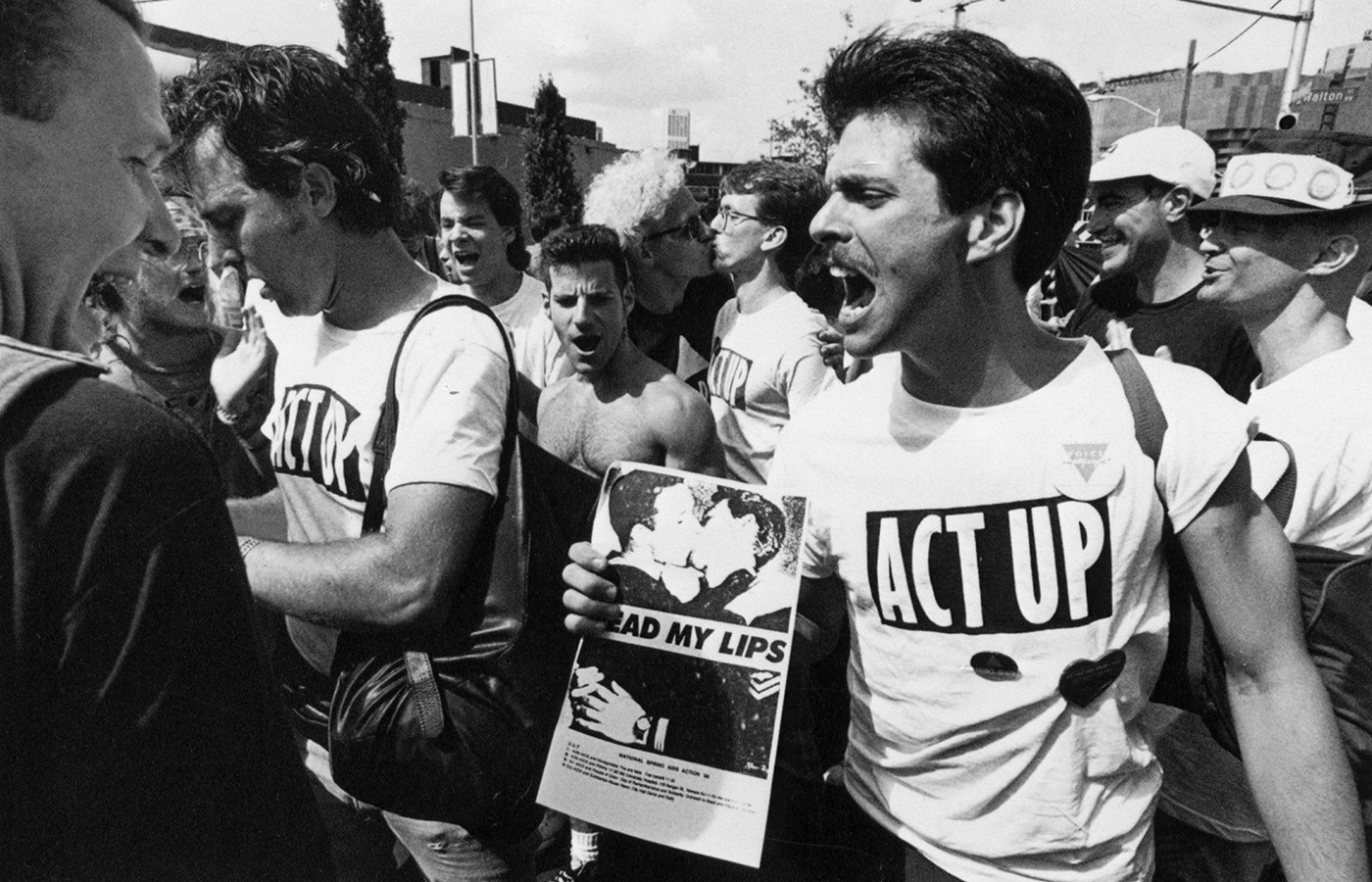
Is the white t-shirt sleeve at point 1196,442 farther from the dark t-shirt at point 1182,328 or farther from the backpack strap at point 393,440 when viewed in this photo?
the dark t-shirt at point 1182,328

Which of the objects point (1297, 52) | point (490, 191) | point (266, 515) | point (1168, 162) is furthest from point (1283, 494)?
point (1297, 52)

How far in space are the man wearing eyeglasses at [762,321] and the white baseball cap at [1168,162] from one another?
4.45 feet

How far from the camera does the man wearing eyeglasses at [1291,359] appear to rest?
1836 mm

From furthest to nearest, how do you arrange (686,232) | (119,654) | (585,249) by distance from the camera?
1. (686,232)
2. (585,249)
3. (119,654)

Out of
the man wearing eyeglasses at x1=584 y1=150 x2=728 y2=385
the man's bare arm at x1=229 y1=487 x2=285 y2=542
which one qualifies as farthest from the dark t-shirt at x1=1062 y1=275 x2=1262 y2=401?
the man's bare arm at x1=229 y1=487 x2=285 y2=542

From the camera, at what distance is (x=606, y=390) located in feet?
11.8

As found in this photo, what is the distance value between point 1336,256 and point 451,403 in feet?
7.57

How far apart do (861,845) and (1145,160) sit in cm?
314

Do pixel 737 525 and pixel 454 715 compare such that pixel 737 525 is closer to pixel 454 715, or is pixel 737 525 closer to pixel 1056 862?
pixel 454 715

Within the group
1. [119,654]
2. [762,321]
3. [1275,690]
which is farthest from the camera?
[762,321]

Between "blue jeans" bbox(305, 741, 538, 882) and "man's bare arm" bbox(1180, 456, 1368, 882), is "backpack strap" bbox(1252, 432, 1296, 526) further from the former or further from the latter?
"blue jeans" bbox(305, 741, 538, 882)

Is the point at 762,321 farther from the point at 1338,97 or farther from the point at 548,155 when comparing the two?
the point at 548,155

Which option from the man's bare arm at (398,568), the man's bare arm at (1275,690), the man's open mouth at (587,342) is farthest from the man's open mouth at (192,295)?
the man's bare arm at (1275,690)

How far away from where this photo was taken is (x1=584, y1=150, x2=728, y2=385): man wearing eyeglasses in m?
4.63
